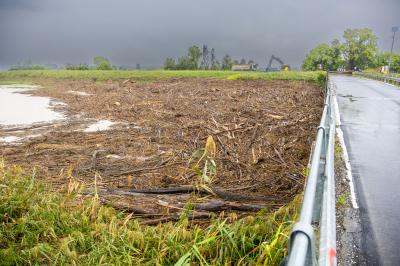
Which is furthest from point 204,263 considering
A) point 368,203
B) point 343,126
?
point 343,126

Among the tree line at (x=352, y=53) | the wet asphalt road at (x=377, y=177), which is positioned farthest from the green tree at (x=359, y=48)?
the wet asphalt road at (x=377, y=177)

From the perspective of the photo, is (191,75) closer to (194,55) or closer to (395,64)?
(194,55)

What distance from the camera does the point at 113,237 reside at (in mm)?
4168

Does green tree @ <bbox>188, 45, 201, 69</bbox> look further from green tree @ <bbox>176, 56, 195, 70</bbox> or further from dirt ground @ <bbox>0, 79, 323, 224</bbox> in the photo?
dirt ground @ <bbox>0, 79, 323, 224</bbox>

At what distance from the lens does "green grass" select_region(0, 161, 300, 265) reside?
380 centimetres

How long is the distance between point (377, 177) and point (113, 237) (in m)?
5.08

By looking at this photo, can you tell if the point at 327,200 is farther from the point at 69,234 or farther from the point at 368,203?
the point at 69,234

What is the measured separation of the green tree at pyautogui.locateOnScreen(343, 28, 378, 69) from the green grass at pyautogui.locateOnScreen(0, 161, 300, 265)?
113128 mm

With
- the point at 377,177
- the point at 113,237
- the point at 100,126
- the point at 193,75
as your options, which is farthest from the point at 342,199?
the point at 193,75

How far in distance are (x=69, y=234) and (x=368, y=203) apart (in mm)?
4409

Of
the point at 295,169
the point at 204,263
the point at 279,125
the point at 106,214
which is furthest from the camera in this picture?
the point at 279,125

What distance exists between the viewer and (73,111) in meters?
16.0

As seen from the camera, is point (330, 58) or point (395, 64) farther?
point (395, 64)

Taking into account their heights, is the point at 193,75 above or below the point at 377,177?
above
